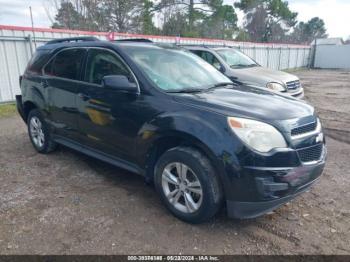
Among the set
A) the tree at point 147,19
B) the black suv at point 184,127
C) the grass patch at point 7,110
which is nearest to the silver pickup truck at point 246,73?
the black suv at point 184,127

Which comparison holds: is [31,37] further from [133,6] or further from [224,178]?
[133,6]

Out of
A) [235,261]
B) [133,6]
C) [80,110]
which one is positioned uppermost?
[133,6]

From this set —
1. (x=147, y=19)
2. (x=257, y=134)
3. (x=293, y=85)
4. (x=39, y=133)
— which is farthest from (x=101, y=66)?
(x=147, y=19)

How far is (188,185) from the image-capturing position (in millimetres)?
3049

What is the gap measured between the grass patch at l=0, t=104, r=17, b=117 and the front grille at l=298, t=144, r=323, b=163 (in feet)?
26.8

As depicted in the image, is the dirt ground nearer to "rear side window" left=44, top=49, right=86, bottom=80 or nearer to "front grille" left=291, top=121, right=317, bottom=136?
"front grille" left=291, top=121, right=317, bottom=136

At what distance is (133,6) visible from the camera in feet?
80.4

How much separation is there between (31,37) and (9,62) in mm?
1089

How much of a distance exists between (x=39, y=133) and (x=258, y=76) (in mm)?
5077

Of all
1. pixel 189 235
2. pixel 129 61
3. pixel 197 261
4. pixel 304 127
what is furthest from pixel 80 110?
pixel 304 127

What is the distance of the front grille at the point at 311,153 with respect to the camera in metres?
2.83

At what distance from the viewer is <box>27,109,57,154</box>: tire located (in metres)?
4.99

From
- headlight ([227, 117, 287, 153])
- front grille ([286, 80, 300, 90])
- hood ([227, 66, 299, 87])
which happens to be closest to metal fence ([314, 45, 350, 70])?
front grille ([286, 80, 300, 90])

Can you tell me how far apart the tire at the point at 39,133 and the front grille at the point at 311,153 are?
3.82 metres
